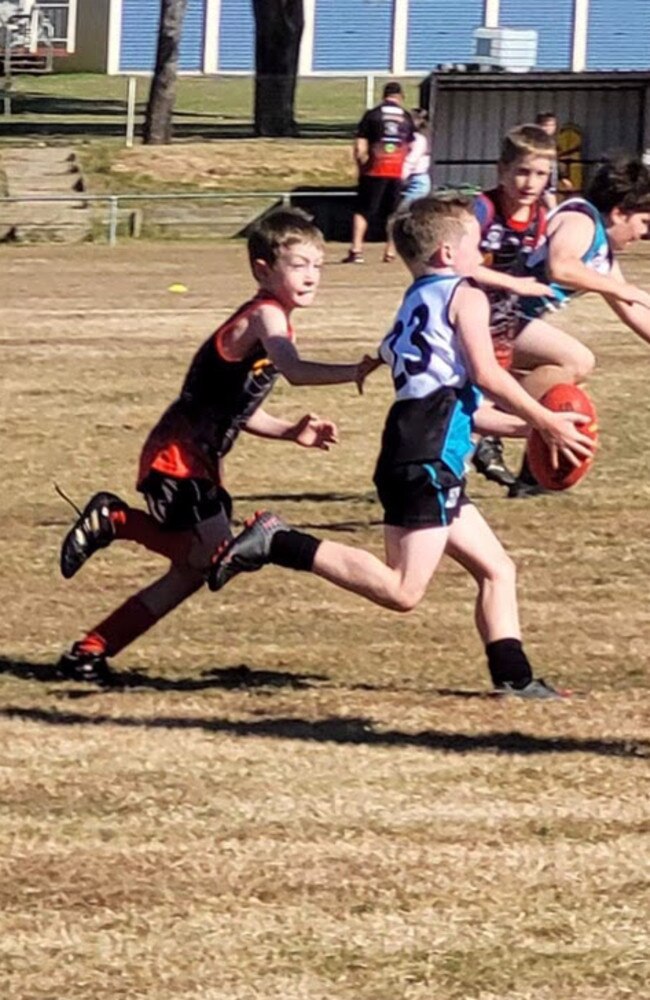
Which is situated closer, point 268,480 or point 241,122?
point 268,480

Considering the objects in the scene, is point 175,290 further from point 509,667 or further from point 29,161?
point 509,667

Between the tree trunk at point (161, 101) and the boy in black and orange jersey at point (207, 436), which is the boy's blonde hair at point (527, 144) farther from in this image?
the tree trunk at point (161, 101)

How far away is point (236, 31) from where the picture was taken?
4741 centimetres

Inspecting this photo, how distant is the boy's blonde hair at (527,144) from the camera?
384 inches

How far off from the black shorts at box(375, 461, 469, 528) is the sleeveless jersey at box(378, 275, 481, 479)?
3 centimetres

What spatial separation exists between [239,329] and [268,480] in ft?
15.3

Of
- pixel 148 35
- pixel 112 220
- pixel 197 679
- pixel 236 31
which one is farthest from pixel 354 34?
pixel 197 679

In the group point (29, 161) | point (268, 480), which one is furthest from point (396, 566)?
point (29, 161)

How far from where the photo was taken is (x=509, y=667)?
7387 mm

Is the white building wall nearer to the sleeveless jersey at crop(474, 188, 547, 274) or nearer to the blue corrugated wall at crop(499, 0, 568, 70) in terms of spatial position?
the blue corrugated wall at crop(499, 0, 568, 70)

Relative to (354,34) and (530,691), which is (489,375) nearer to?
(530,691)

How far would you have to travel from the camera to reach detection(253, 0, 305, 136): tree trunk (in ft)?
109

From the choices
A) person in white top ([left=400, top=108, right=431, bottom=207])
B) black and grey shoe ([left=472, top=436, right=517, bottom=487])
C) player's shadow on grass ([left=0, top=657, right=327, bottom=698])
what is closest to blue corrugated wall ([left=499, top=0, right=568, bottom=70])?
person in white top ([left=400, top=108, right=431, bottom=207])

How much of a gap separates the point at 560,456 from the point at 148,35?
139 feet
